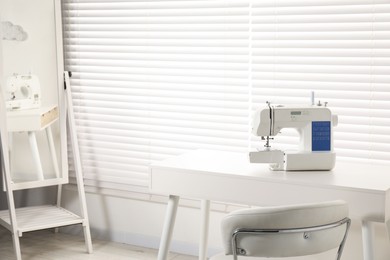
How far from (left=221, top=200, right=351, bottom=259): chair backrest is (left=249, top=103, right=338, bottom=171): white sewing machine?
0.58 metres

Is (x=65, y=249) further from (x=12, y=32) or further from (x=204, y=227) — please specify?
(x=12, y=32)

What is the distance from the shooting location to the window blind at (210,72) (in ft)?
10.3

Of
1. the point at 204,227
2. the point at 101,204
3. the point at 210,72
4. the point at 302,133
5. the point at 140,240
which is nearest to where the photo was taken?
the point at 302,133

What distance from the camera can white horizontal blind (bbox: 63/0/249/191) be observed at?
3.48 m

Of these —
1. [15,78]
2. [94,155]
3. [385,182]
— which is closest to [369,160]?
[385,182]

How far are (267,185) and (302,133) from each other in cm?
30

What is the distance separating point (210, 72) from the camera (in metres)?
3.53

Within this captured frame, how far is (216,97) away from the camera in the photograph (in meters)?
3.53

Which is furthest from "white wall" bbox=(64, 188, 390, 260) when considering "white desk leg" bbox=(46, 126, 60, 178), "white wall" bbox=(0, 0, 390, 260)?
"white desk leg" bbox=(46, 126, 60, 178)

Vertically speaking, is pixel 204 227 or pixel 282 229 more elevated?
pixel 282 229

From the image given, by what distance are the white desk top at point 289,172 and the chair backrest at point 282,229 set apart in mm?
368

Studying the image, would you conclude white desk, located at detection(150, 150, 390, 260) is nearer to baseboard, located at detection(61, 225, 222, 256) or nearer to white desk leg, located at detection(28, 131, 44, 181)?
baseboard, located at detection(61, 225, 222, 256)

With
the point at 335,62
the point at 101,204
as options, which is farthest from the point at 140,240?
the point at 335,62

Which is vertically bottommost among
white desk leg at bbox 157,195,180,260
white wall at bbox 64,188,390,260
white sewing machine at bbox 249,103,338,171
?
white wall at bbox 64,188,390,260
